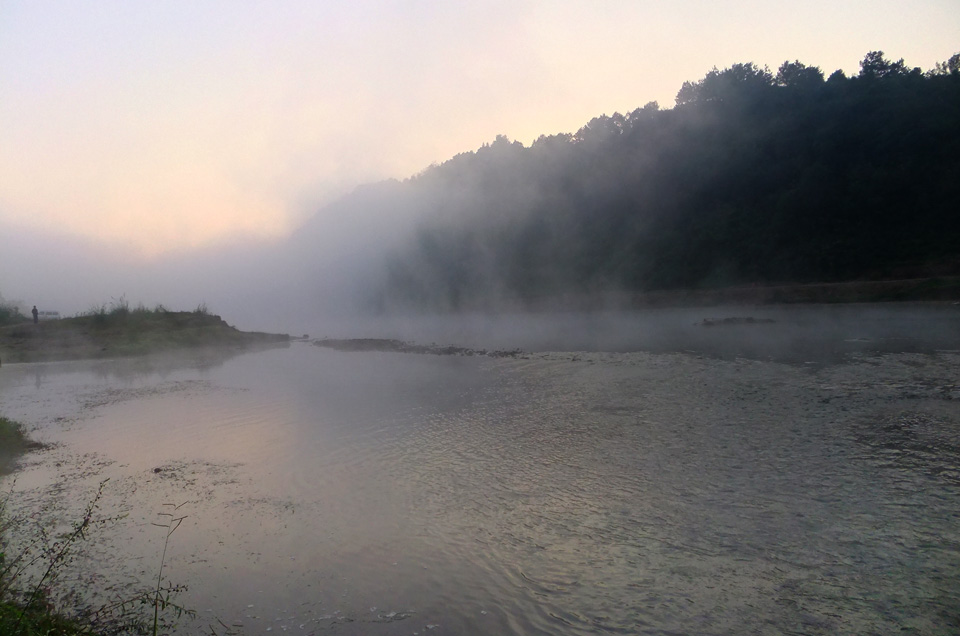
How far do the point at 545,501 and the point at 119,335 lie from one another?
30865 millimetres

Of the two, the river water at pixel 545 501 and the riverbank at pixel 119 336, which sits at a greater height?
the riverbank at pixel 119 336

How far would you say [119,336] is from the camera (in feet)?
97.3

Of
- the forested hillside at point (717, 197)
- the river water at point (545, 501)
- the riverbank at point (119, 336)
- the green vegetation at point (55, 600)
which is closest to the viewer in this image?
the green vegetation at point (55, 600)

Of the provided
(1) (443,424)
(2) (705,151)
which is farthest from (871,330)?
(2) (705,151)

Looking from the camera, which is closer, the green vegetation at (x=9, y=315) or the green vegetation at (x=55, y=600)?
the green vegetation at (x=55, y=600)

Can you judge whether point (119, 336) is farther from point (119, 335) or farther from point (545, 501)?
point (545, 501)

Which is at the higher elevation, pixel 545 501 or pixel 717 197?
pixel 717 197

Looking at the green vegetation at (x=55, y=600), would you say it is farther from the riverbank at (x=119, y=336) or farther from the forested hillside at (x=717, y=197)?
the forested hillside at (x=717, y=197)

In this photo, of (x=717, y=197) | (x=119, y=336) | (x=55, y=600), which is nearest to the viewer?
(x=55, y=600)

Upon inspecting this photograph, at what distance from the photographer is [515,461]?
7.39 metres

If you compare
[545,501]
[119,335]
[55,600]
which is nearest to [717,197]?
[119,335]

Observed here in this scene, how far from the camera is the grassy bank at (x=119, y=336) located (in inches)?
1078

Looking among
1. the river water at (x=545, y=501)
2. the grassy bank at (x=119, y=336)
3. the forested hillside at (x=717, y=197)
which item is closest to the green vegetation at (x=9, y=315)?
the grassy bank at (x=119, y=336)

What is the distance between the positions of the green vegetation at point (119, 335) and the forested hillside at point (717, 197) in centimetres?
3349
